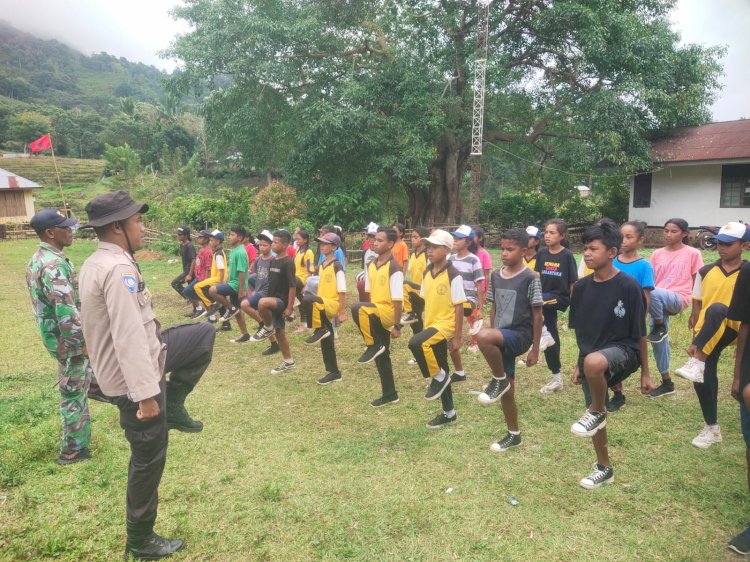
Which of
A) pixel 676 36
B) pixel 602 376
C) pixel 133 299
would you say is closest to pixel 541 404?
pixel 602 376

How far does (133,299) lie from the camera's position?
285 cm

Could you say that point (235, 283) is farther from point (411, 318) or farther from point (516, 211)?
point (516, 211)

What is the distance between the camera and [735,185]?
692 inches

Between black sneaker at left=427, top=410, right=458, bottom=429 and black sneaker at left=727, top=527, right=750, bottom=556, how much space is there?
Answer: 2440 millimetres

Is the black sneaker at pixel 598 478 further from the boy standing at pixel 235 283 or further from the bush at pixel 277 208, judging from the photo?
the bush at pixel 277 208

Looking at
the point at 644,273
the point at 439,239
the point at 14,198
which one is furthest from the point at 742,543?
the point at 14,198

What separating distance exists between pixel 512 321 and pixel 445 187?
55.3 ft

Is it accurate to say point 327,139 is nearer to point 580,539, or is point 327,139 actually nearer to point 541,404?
point 541,404

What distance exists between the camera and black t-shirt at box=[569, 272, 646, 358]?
147 inches

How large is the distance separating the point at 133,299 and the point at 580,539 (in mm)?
3101

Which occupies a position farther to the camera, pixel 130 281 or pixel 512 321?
pixel 512 321

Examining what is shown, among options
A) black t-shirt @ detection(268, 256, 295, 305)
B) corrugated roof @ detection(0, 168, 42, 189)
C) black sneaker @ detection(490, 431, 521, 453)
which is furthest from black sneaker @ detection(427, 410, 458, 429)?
corrugated roof @ detection(0, 168, 42, 189)

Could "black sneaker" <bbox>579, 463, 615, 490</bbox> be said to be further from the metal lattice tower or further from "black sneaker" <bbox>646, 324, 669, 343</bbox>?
the metal lattice tower

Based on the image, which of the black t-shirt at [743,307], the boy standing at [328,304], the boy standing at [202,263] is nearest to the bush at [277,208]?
the boy standing at [202,263]
